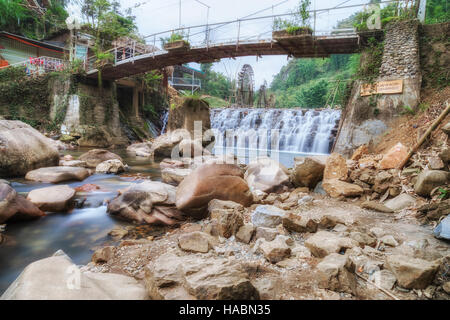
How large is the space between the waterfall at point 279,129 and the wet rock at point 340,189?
6.87 metres

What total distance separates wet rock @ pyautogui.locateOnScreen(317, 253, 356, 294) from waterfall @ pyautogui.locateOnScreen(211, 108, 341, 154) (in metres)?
9.83

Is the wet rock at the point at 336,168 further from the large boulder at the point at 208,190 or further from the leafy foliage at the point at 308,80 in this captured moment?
the leafy foliage at the point at 308,80

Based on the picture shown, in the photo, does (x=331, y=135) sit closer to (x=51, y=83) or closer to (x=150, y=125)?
(x=150, y=125)

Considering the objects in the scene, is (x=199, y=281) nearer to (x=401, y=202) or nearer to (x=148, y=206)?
(x=148, y=206)

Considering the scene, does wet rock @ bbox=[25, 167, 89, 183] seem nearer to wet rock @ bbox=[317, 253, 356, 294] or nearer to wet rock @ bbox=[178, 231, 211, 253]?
wet rock @ bbox=[178, 231, 211, 253]

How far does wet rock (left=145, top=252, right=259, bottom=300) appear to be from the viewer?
1438 millimetres

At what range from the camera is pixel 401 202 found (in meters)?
3.38

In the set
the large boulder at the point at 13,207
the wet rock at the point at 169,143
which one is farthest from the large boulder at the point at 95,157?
the large boulder at the point at 13,207

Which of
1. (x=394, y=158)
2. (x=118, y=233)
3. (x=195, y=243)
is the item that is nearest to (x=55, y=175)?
(x=118, y=233)

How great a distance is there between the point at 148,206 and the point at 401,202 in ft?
12.5

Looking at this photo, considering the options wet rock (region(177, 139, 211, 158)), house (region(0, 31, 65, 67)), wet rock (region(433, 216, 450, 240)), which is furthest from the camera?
house (region(0, 31, 65, 67))

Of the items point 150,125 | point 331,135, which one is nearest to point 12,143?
point 331,135

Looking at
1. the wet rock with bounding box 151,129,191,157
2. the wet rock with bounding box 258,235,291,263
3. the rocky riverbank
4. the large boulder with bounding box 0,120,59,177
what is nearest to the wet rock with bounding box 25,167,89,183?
the rocky riverbank
